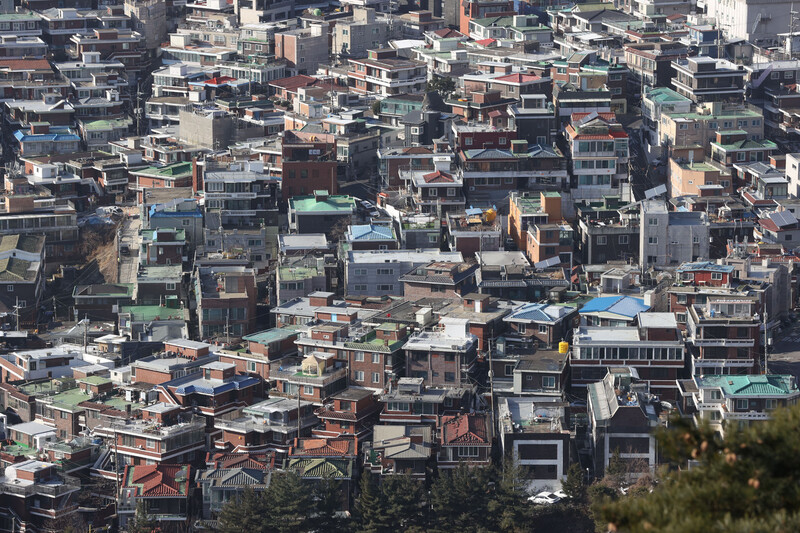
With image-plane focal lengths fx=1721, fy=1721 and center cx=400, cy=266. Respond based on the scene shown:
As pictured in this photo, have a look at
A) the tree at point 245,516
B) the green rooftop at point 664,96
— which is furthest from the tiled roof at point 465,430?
the green rooftop at point 664,96

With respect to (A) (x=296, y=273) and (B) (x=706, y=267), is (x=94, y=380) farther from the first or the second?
(B) (x=706, y=267)

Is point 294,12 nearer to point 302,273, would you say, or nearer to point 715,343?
point 302,273

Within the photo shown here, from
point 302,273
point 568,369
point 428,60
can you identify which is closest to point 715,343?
→ point 568,369

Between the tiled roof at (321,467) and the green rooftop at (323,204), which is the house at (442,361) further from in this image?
the green rooftop at (323,204)

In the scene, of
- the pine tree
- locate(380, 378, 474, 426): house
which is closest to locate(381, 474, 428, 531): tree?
the pine tree

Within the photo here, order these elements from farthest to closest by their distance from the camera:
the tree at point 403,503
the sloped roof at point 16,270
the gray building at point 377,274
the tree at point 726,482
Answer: the sloped roof at point 16,270, the gray building at point 377,274, the tree at point 403,503, the tree at point 726,482

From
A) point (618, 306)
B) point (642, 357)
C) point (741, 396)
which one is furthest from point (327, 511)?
point (618, 306)

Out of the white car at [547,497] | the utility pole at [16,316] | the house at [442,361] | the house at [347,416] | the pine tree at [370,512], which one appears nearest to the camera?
the pine tree at [370,512]
